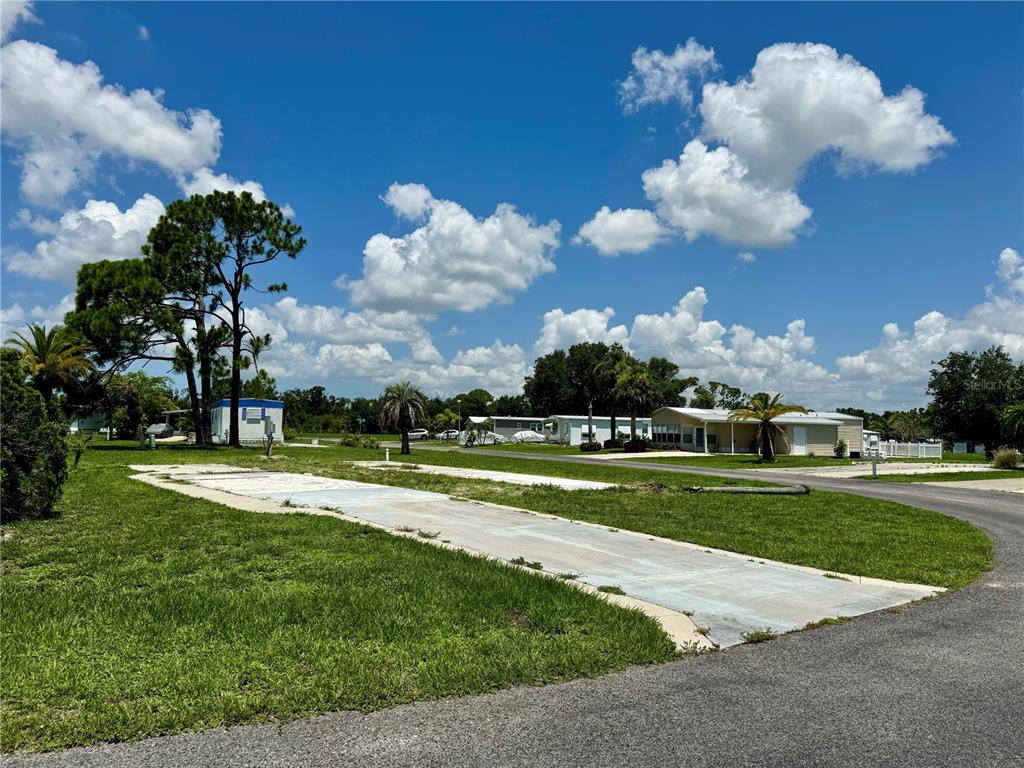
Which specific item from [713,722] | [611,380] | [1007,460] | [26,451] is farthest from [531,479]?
[611,380]

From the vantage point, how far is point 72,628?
4.96 metres

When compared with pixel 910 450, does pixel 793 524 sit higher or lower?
higher

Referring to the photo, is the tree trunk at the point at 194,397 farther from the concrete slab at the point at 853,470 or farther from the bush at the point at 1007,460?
the bush at the point at 1007,460

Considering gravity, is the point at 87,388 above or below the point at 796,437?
above

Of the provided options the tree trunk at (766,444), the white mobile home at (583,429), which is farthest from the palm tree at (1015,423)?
the white mobile home at (583,429)

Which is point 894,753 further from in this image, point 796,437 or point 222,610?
point 796,437

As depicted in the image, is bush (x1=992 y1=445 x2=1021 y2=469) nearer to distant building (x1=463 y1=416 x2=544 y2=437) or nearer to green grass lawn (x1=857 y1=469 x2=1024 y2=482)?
green grass lawn (x1=857 y1=469 x2=1024 y2=482)

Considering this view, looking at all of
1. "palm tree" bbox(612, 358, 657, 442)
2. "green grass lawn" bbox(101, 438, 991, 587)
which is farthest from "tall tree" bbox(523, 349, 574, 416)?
"green grass lawn" bbox(101, 438, 991, 587)

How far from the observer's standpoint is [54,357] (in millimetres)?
34562

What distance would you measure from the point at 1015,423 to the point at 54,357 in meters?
46.2

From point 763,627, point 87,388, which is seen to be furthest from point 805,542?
point 87,388

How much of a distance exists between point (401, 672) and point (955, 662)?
3.76 metres

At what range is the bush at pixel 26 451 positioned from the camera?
990cm

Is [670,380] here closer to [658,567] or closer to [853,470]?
[853,470]
